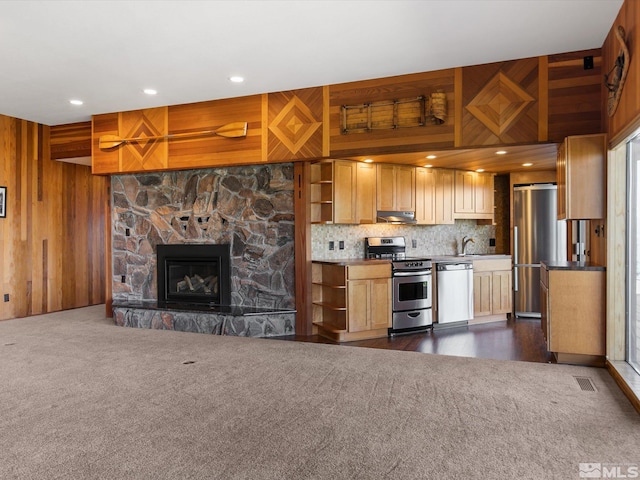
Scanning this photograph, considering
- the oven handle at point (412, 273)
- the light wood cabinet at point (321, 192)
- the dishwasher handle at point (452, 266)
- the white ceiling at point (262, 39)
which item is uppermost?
the white ceiling at point (262, 39)

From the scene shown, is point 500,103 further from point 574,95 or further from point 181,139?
point 181,139

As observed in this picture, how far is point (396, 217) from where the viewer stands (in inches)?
246

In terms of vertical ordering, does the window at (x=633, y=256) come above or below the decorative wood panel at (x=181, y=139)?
below

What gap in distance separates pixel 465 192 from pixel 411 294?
207cm

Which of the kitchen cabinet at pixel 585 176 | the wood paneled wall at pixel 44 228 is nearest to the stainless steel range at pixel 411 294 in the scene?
the kitchen cabinet at pixel 585 176

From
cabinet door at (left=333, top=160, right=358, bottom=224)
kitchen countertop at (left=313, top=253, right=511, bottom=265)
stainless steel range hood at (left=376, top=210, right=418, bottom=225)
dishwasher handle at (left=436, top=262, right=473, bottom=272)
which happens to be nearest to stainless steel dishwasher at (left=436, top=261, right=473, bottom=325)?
dishwasher handle at (left=436, top=262, right=473, bottom=272)

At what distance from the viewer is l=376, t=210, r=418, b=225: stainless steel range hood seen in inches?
242

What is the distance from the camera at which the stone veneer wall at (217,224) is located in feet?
19.1

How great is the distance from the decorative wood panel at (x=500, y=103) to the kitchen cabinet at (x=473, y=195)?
80.6 inches

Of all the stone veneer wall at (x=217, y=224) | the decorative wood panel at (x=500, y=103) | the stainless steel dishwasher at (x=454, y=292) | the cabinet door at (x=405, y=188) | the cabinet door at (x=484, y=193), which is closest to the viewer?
the decorative wood panel at (x=500, y=103)

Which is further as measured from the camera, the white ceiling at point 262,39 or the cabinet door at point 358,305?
the cabinet door at point 358,305

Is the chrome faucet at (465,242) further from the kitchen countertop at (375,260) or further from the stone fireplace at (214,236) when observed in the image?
the stone fireplace at (214,236)

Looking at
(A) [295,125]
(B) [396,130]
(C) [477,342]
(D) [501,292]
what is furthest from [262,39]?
(D) [501,292]

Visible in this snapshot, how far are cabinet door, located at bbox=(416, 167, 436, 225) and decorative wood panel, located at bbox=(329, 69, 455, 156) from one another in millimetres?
1426
